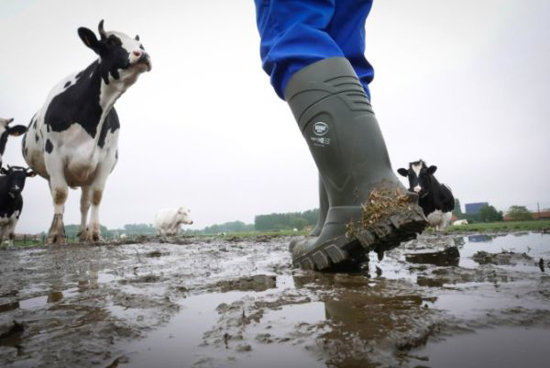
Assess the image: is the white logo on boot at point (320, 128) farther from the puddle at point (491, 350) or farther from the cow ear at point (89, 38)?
the cow ear at point (89, 38)

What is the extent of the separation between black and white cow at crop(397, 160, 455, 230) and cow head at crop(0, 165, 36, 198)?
9135mm

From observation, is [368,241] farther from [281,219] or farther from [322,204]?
[281,219]

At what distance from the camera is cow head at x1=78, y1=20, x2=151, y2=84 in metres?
4.75

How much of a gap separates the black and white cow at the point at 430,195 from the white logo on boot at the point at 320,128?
25.2 ft

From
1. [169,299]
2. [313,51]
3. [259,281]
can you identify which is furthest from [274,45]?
[169,299]

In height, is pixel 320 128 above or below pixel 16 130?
below

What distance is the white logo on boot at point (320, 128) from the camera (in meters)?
1.53

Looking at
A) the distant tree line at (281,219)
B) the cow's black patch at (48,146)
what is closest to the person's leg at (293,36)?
the cow's black patch at (48,146)

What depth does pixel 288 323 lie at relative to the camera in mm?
756

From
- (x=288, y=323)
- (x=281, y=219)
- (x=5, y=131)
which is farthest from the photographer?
(x=281, y=219)

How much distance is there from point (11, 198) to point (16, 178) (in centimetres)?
50

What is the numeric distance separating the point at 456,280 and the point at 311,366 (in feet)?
2.87

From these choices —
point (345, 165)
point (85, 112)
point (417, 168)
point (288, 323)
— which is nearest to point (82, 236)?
point (85, 112)

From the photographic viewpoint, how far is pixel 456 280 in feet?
3.89
